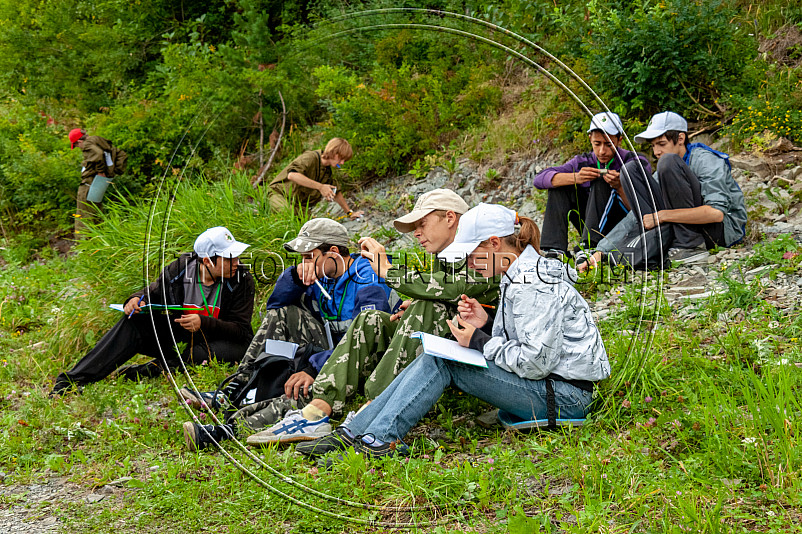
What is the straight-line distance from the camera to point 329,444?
10.7ft

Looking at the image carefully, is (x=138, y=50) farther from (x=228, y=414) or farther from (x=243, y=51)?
(x=228, y=414)

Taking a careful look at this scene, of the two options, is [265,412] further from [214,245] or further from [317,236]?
[214,245]

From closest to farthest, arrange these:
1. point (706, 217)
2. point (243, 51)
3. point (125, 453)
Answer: point (125, 453) < point (706, 217) < point (243, 51)

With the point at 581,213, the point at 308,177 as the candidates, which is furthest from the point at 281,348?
the point at 308,177

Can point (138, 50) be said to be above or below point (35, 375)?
above

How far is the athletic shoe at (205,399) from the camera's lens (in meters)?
4.13

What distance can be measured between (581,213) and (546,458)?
9.99 feet

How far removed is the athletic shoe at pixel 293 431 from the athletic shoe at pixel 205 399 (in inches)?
25.0

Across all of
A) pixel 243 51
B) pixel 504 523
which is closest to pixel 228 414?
pixel 504 523

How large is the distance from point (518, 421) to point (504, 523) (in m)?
0.88

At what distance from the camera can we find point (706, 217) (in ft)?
16.1

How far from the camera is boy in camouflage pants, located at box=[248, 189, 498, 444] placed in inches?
138

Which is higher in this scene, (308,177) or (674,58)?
(674,58)

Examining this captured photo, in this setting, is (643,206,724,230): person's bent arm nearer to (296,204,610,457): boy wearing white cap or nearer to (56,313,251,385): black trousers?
(296,204,610,457): boy wearing white cap
